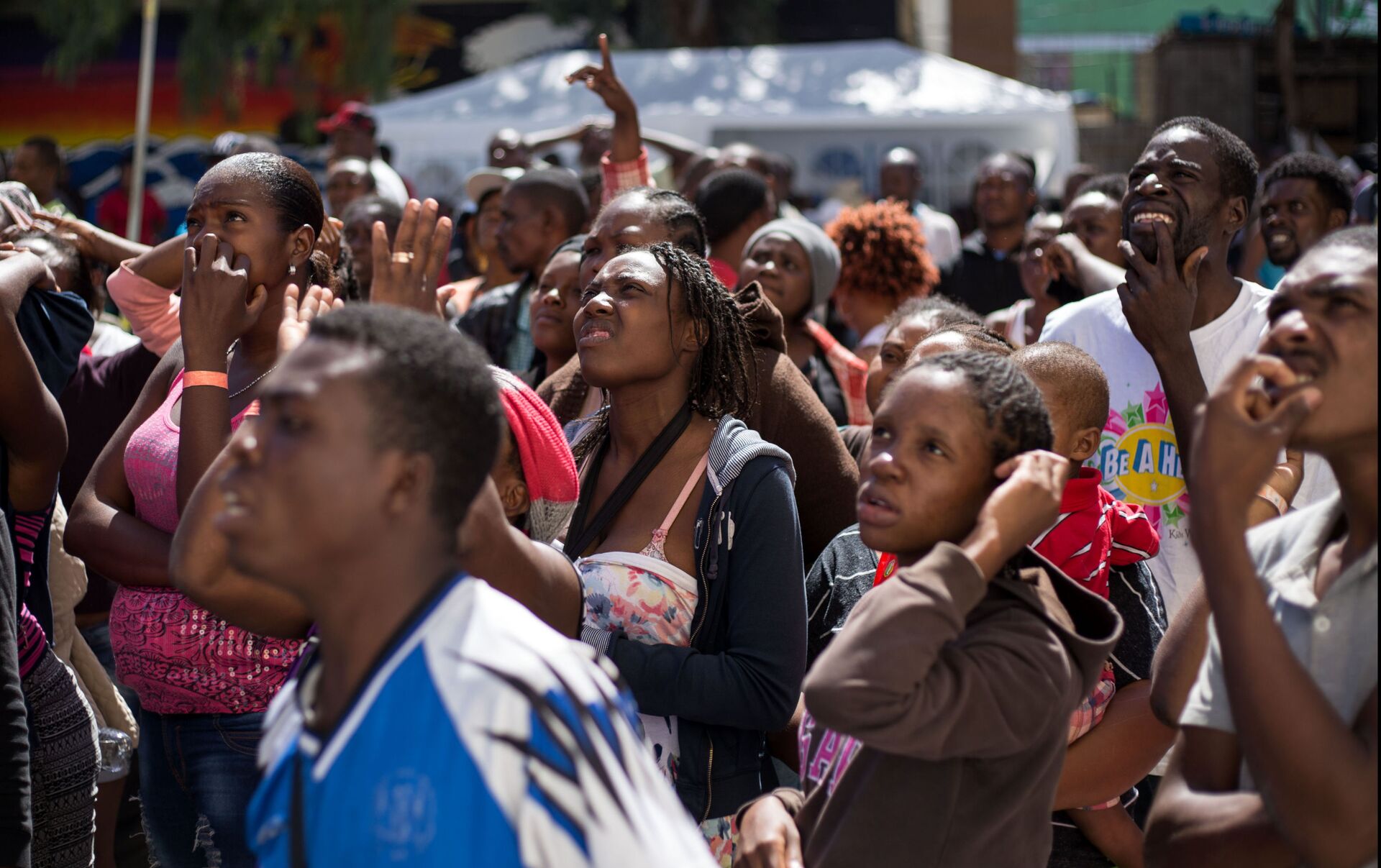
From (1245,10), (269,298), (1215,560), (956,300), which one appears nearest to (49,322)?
(269,298)

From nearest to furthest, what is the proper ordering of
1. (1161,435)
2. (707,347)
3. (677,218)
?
(707,347), (1161,435), (677,218)

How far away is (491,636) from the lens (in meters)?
1.63

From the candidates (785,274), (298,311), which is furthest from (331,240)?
(785,274)

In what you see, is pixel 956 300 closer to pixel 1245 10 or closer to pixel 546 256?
pixel 546 256

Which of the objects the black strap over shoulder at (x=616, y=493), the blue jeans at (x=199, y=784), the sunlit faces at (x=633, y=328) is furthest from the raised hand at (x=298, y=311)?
the blue jeans at (x=199, y=784)

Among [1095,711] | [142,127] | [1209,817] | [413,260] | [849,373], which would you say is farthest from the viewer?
[142,127]

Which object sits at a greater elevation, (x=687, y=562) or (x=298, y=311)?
(x=298, y=311)

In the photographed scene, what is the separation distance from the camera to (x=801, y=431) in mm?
3689

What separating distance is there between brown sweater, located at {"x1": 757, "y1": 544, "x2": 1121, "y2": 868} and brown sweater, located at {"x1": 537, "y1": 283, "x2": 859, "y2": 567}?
4.41ft

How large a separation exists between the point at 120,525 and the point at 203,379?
0.38m

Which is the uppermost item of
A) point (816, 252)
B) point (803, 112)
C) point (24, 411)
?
point (24, 411)

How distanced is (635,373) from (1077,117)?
1986 centimetres

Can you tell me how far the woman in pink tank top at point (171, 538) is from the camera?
9.43 feet

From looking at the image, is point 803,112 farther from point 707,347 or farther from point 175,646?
point 175,646
